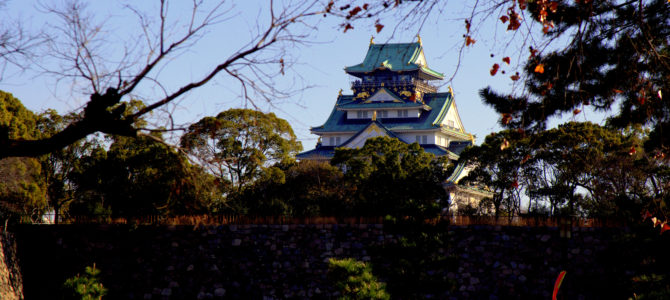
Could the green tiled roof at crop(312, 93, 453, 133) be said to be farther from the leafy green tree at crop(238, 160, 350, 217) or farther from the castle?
the leafy green tree at crop(238, 160, 350, 217)

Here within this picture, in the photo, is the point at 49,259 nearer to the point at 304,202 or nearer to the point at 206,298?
the point at 206,298

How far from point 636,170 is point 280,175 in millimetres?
10823

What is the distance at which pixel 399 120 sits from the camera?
146 ft

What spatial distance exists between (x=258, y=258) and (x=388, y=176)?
8.20 metres

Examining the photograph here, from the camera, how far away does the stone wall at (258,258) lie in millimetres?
15906

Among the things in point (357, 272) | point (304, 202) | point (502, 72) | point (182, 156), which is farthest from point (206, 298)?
point (502, 72)

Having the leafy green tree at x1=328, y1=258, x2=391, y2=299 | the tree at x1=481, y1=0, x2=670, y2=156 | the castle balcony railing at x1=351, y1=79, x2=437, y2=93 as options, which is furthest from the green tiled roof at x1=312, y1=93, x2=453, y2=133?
the tree at x1=481, y1=0, x2=670, y2=156

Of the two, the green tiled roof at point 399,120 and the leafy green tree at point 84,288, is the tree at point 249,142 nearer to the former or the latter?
the leafy green tree at point 84,288

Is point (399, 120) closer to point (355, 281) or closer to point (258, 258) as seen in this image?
point (258, 258)

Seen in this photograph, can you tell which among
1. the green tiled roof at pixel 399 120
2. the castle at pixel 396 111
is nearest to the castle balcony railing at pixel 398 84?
the castle at pixel 396 111

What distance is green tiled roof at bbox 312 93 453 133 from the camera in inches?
1695

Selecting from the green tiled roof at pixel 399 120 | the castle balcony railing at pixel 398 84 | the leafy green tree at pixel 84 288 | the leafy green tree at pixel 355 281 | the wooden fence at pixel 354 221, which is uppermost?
the castle balcony railing at pixel 398 84

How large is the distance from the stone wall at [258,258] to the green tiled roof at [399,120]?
84.2 feet

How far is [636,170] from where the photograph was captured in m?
21.9
